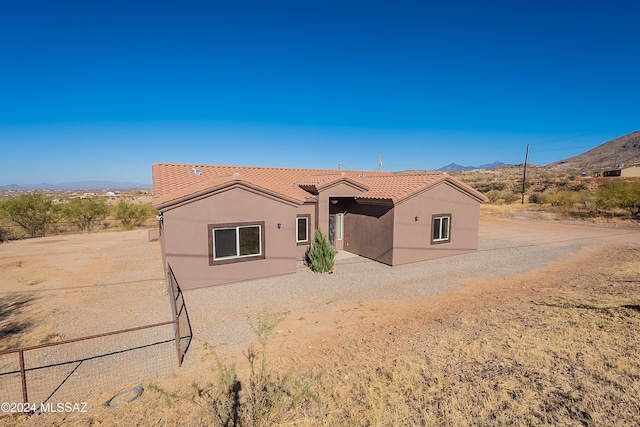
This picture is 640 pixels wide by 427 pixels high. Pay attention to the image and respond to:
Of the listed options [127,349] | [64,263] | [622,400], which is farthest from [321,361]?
[64,263]

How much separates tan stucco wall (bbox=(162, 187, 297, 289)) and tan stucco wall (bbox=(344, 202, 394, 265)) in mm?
4414

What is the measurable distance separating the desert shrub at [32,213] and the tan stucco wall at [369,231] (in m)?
22.9

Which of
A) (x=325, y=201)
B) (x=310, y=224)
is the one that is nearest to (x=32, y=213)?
(x=310, y=224)

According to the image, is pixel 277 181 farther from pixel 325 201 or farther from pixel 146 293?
pixel 146 293

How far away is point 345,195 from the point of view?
50.6 ft

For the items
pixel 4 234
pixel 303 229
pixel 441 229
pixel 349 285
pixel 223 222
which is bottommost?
pixel 349 285

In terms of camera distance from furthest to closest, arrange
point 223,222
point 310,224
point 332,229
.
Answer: point 332,229 < point 310,224 < point 223,222

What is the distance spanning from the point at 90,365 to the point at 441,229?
14542mm

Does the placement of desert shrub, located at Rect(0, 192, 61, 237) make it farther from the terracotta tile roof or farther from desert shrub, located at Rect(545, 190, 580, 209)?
desert shrub, located at Rect(545, 190, 580, 209)

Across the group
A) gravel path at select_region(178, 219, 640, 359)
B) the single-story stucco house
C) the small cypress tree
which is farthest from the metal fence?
the small cypress tree

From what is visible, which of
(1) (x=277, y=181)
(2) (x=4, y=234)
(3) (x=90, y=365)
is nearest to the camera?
(3) (x=90, y=365)

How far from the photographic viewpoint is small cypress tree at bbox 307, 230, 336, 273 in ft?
43.4

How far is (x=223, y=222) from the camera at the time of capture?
11.3 m

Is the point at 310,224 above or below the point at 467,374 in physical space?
above
